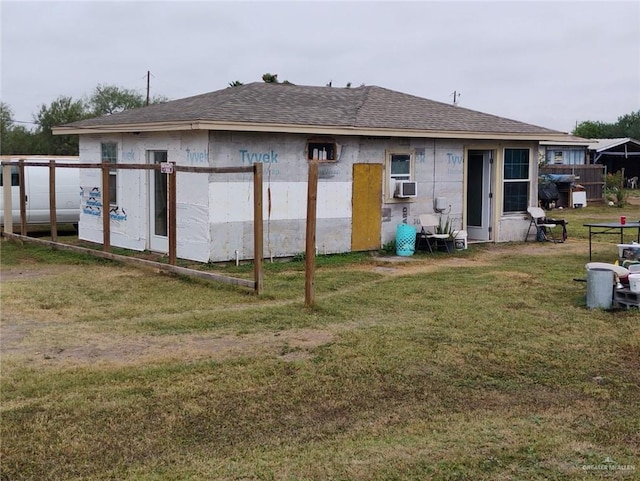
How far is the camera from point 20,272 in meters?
12.6

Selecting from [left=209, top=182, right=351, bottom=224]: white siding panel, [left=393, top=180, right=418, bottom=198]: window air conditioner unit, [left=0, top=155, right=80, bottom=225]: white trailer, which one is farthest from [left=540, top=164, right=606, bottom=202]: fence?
[left=0, top=155, right=80, bottom=225]: white trailer

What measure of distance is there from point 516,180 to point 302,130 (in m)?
6.22

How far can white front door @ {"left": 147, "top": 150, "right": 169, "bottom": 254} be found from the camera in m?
14.4

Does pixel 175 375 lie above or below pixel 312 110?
below

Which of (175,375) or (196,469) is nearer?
(196,469)

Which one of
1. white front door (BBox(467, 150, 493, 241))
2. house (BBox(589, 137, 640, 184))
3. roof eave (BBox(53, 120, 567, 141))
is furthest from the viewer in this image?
house (BBox(589, 137, 640, 184))

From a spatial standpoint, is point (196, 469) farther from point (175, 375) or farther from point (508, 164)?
point (508, 164)

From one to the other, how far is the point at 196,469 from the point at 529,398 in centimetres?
284

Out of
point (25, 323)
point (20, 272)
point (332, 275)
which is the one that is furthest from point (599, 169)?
point (25, 323)

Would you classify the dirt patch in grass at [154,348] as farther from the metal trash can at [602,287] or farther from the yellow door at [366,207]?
the yellow door at [366,207]

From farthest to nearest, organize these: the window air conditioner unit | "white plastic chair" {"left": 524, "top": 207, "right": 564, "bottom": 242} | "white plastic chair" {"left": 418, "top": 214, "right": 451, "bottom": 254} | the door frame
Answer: "white plastic chair" {"left": 524, "top": 207, "right": 564, "bottom": 242} < the door frame < "white plastic chair" {"left": 418, "top": 214, "right": 451, "bottom": 254} < the window air conditioner unit

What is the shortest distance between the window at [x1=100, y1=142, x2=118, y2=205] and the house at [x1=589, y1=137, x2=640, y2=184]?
3028 cm

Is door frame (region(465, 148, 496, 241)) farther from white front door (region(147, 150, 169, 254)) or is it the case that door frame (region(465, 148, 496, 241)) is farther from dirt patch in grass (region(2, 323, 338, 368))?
dirt patch in grass (region(2, 323, 338, 368))

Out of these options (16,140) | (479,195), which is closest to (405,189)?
(479,195)
